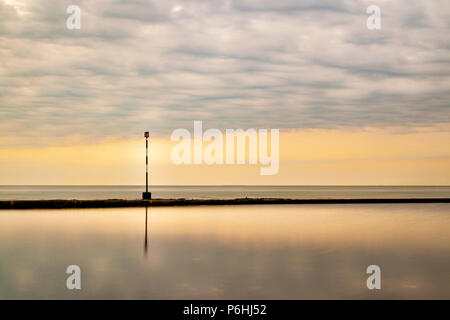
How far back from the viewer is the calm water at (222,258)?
17.2 m

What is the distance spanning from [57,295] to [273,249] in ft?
44.5

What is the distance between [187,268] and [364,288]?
810 cm

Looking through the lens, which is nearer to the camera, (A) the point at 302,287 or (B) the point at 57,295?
(B) the point at 57,295

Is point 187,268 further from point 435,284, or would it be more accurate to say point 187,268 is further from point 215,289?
point 435,284

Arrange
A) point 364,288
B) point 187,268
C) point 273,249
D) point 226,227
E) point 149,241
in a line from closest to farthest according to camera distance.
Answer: point 364,288
point 187,268
point 273,249
point 149,241
point 226,227

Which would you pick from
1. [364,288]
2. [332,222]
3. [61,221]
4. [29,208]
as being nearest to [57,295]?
[364,288]

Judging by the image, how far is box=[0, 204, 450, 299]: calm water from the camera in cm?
1716

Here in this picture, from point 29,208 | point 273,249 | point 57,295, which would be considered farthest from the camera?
point 29,208

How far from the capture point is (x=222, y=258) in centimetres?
2361

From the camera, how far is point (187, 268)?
21203 millimetres

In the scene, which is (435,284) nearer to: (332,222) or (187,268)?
(187,268)

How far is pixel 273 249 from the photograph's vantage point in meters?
26.5
